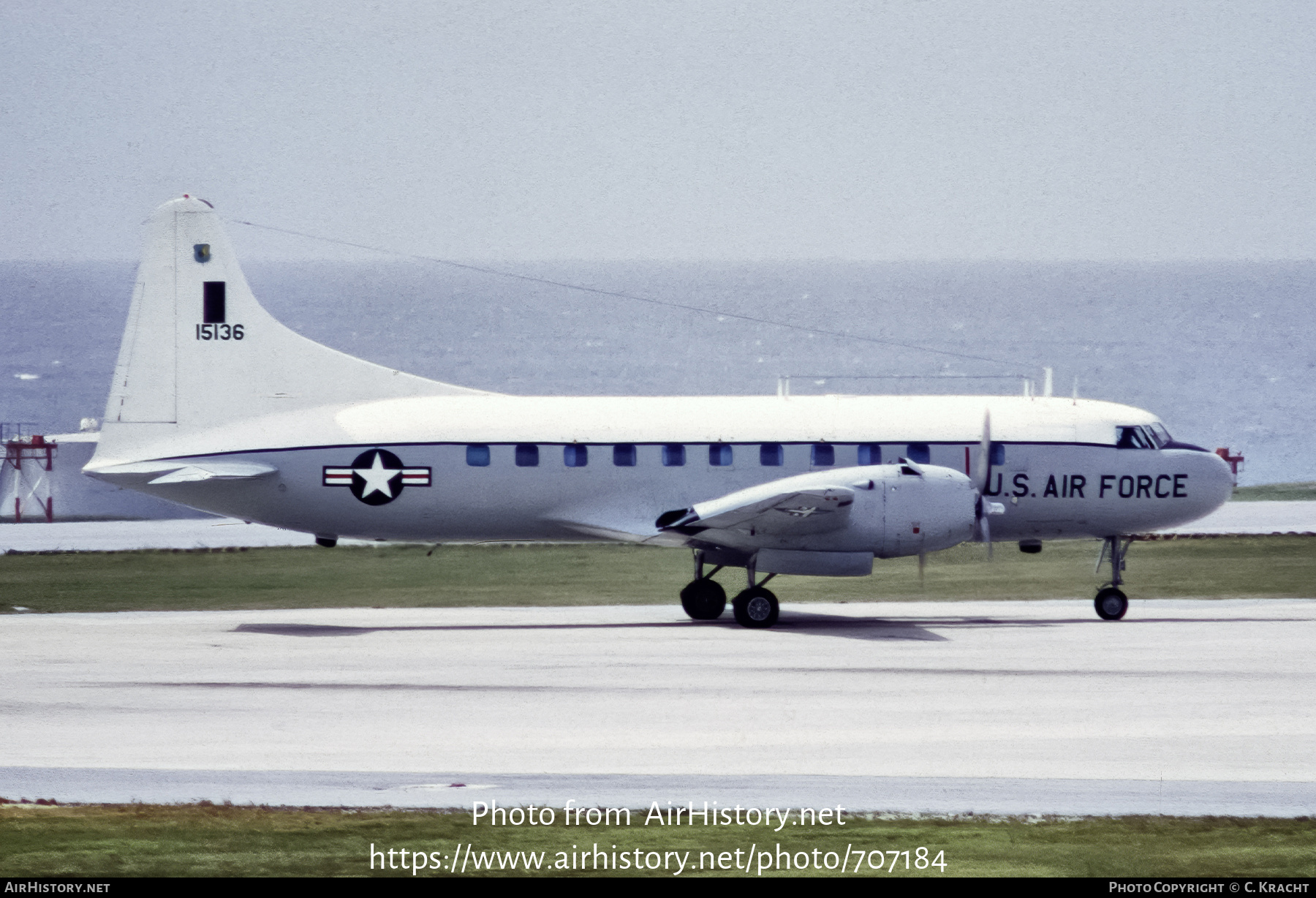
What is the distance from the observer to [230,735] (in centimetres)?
1747

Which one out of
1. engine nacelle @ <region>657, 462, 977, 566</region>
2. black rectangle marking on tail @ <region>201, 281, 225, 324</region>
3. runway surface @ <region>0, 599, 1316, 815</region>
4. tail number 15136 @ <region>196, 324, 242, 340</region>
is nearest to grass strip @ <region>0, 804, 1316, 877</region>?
runway surface @ <region>0, 599, 1316, 815</region>

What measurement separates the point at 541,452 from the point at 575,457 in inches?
27.9

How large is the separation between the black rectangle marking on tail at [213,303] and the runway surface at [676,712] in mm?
6266

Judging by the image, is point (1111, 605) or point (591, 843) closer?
point (591, 843)

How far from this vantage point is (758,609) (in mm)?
28906

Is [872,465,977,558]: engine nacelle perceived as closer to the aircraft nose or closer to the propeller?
the propeller

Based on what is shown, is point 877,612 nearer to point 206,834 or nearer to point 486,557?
point 486,557

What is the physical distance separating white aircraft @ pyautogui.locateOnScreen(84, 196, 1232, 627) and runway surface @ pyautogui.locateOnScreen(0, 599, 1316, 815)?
6.55 ft

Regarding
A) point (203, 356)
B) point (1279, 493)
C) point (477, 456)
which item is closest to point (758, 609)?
point (477, 456)

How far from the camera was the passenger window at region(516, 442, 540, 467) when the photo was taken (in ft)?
99.1

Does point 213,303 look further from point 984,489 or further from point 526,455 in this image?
point 984,489

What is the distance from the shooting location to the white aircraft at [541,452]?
2983 centimetres

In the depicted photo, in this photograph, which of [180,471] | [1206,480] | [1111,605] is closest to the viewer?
[1111,605]
